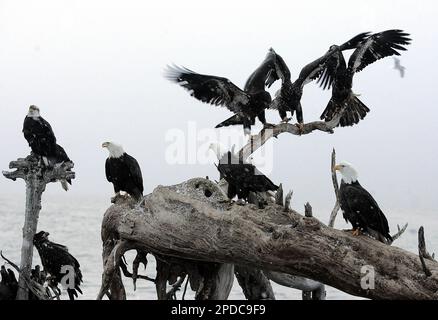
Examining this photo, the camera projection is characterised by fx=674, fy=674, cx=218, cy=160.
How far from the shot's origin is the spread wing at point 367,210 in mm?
6426

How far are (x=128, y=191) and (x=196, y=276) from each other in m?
1.32

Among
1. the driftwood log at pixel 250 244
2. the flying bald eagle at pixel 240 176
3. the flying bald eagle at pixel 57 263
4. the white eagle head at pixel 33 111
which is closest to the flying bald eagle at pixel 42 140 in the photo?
the white eagle head at pixel 33 111

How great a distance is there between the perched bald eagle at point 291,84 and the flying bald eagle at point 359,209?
2.10 meters

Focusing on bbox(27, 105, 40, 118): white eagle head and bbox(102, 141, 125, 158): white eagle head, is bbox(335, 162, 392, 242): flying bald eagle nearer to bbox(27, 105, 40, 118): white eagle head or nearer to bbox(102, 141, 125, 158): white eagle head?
bbox(102, 141, 125, 158): white eagle head

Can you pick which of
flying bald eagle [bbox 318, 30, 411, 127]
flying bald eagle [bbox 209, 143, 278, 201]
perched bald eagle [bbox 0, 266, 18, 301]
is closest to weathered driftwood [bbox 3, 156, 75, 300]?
perched bald eagle [bbox 0, 266, 18, 301]

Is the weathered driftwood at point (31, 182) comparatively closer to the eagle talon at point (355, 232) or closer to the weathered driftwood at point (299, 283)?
the weathered driftwood at point (299, 283)

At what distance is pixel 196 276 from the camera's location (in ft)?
26.2

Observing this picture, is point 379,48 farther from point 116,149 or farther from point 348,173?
point 116,149

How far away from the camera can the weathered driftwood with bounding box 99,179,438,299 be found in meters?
5.95

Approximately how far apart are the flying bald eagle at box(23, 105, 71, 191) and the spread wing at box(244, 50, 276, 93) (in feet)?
9.09

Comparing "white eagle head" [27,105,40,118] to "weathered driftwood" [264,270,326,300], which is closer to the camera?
"weathered driftwood" [264,270,326,300]

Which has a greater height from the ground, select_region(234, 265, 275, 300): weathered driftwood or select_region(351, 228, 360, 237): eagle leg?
select_region(351, 228, 360, 237): eagle leg
